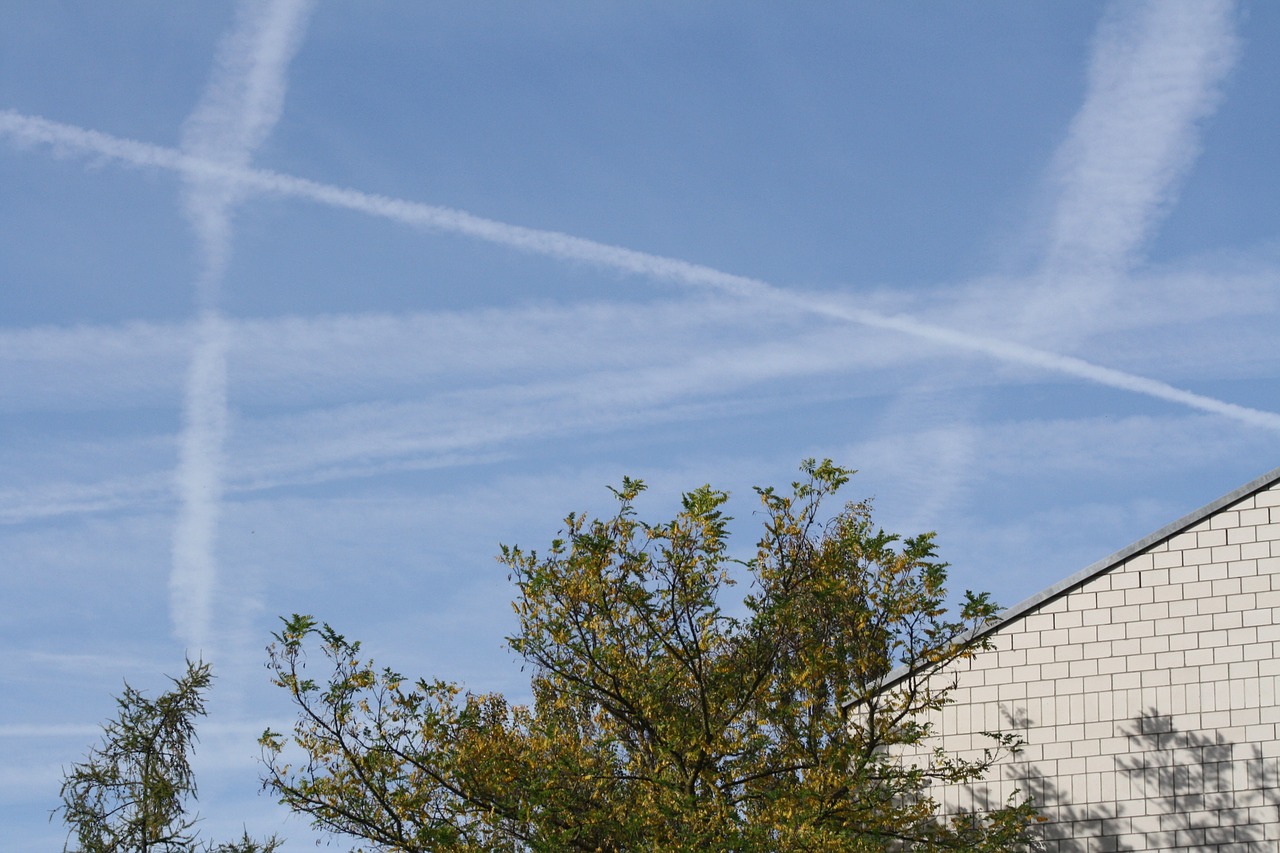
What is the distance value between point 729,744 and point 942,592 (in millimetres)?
2913

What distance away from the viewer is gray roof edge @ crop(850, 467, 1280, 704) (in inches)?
699

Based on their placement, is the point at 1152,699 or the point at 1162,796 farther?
the point at 1152,699

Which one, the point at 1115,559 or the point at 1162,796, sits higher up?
the point at 1115,559

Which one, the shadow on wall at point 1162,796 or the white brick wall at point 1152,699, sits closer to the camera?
the shadow on wall at point 1162,796

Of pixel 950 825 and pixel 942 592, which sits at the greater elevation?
pixel 942 592

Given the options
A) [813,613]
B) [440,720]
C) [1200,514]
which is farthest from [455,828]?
[1200,514]

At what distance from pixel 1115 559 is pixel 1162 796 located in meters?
2.97

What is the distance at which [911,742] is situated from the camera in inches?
618

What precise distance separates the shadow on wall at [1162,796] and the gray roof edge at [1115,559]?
186cm

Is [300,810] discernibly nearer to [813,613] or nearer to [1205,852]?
[813,613]

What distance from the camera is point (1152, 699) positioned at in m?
17.6

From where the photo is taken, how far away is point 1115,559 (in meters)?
18.3

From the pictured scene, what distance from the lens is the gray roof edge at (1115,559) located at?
699 inches

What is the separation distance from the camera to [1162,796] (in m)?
17.2
